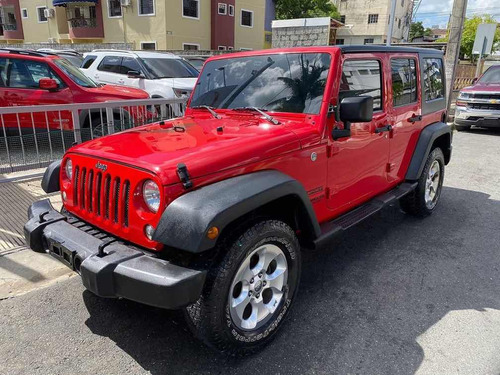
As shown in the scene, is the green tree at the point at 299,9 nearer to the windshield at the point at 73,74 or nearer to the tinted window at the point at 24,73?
the windshield at the point at 73,74

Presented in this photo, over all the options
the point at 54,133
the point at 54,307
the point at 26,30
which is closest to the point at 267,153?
the point at 54,307

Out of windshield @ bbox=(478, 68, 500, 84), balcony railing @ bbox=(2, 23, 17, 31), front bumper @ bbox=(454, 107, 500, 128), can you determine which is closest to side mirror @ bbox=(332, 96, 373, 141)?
front bumper @ bbox=(454, 107, 500, 128)

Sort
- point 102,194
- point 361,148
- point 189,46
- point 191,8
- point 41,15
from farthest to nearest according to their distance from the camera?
point 41,15 < point 189,46 < point 191,8 < point 361,148 < point 102,194

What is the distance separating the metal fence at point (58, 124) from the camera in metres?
5.21

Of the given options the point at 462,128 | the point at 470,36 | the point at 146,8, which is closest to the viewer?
the point at 462,128

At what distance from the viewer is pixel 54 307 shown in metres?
3.10

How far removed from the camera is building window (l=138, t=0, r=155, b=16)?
26.9 m

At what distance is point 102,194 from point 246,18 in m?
33.3

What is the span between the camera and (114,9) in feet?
95.3

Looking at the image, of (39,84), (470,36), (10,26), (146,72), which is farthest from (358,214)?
(470,36)

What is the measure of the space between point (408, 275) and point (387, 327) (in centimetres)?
88

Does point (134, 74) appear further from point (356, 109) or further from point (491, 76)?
point (491, 76)

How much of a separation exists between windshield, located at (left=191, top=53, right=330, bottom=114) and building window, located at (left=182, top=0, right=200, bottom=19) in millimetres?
26602

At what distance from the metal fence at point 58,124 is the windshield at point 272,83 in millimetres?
2501
